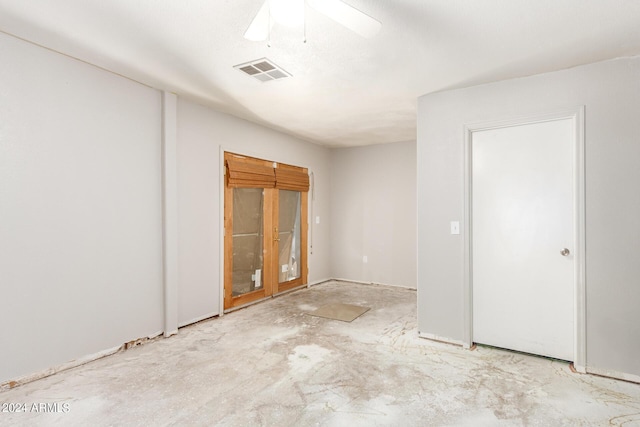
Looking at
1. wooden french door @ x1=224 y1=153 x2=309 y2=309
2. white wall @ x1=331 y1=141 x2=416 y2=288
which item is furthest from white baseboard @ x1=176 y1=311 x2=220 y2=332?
white wall @ x1=331 y1=141 x2=416 y2=288

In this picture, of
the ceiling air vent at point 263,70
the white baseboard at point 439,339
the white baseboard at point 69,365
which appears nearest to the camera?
the white baseboard at point 69,365

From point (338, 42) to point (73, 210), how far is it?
2.36 m

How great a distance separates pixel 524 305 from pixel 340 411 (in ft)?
6.11

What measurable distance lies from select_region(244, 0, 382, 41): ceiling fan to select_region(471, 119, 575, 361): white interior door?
73.9 inches

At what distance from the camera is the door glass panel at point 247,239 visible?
4.37m

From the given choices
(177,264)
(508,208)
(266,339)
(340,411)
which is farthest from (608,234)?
(177,264)

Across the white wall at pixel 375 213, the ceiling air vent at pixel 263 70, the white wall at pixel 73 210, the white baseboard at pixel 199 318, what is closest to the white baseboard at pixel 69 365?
the white wall at pixel 73 210

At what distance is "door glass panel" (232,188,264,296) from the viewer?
4367 millimetres

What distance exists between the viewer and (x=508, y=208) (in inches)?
119

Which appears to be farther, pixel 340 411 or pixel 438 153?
pixel 438 153

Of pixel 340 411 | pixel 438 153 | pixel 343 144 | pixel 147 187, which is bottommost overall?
pixel 340 411

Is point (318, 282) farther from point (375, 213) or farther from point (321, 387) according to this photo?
point (321, 387)

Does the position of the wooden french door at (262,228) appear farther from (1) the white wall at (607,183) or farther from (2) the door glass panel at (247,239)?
(1) the white wall at (607,183)

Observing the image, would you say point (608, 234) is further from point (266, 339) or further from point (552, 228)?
point (266, 339)
